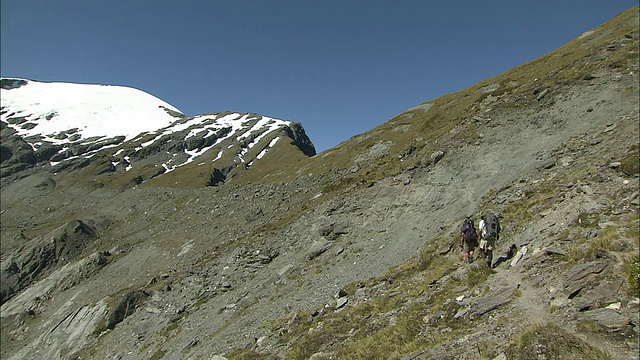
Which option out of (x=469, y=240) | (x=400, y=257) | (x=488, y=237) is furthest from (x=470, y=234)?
(x=400, y=257)

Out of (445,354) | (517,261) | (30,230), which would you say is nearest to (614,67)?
(517,261)

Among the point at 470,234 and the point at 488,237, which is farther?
the point at 470,234

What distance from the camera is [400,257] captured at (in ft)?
78.4

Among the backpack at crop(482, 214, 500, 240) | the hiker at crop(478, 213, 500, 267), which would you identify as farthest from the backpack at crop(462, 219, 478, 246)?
the backpack at crop(482, 214, 500, 240)

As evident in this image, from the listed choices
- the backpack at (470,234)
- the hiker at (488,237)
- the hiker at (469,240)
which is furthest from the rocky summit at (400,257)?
the backpack at (470,234)

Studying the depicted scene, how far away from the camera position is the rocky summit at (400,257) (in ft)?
34.8

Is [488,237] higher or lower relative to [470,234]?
lower

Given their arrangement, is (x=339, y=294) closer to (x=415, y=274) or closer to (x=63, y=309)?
(x=415, y=274)

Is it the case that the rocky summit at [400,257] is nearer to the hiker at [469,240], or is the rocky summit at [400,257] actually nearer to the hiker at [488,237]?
the hiker at [469,240]

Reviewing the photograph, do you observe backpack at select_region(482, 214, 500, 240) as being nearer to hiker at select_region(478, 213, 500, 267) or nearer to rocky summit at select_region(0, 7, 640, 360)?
hiker at select_region(478, 213, 500, 267)

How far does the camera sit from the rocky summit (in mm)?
10609

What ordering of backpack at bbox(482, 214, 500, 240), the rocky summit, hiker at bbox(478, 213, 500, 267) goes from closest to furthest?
the rocky summit → hiker at bbox(478, 213, 500, 267) → backpack at bbox(482, 214, 500, 240)

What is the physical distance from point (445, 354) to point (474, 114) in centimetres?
3647

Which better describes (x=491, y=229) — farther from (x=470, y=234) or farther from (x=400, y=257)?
(x=400, y=257)
